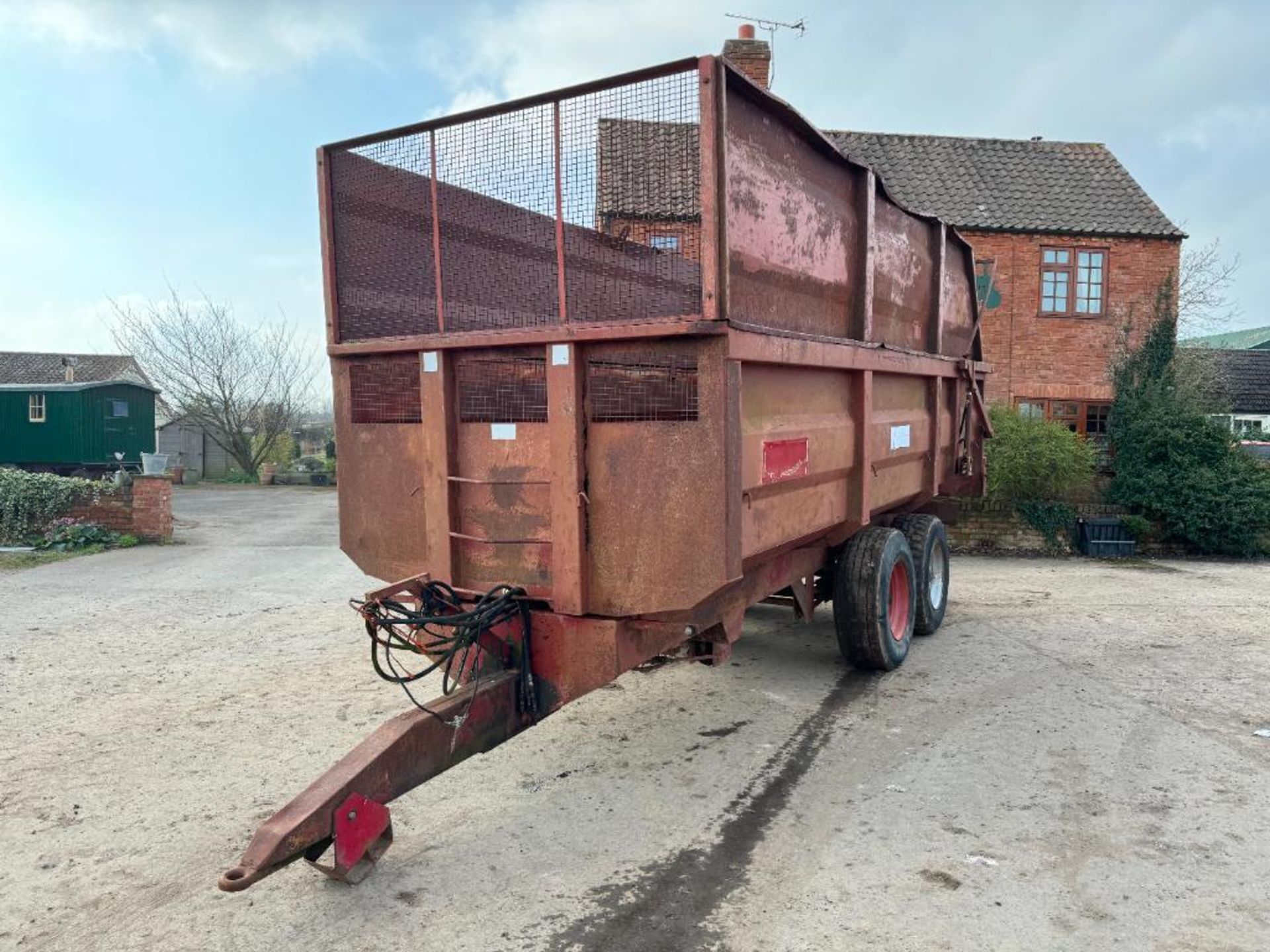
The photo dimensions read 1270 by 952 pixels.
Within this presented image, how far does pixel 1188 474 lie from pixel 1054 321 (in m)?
5.61

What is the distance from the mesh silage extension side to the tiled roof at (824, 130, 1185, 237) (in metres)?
14.5

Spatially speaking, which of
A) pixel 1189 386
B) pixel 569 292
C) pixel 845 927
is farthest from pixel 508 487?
pixel 1189 386

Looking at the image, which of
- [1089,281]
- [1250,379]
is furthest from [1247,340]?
[1089,281]

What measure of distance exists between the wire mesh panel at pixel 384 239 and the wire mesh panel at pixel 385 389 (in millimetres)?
130

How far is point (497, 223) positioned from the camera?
3.68 m

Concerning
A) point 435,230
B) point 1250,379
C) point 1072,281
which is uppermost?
point 1072,281

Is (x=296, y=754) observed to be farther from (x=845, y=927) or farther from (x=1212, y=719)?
(x=1212, y=719)

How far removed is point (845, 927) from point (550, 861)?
1.14 metres

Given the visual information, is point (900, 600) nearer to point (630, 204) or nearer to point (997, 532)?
point (630, 204)

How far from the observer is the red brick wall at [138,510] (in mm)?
11992

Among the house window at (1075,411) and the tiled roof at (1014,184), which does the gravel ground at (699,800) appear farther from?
the tiled roof at (1014,184)

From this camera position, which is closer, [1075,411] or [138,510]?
[138,510]

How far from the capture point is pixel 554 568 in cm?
356

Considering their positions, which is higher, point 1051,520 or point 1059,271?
point 1059,271
